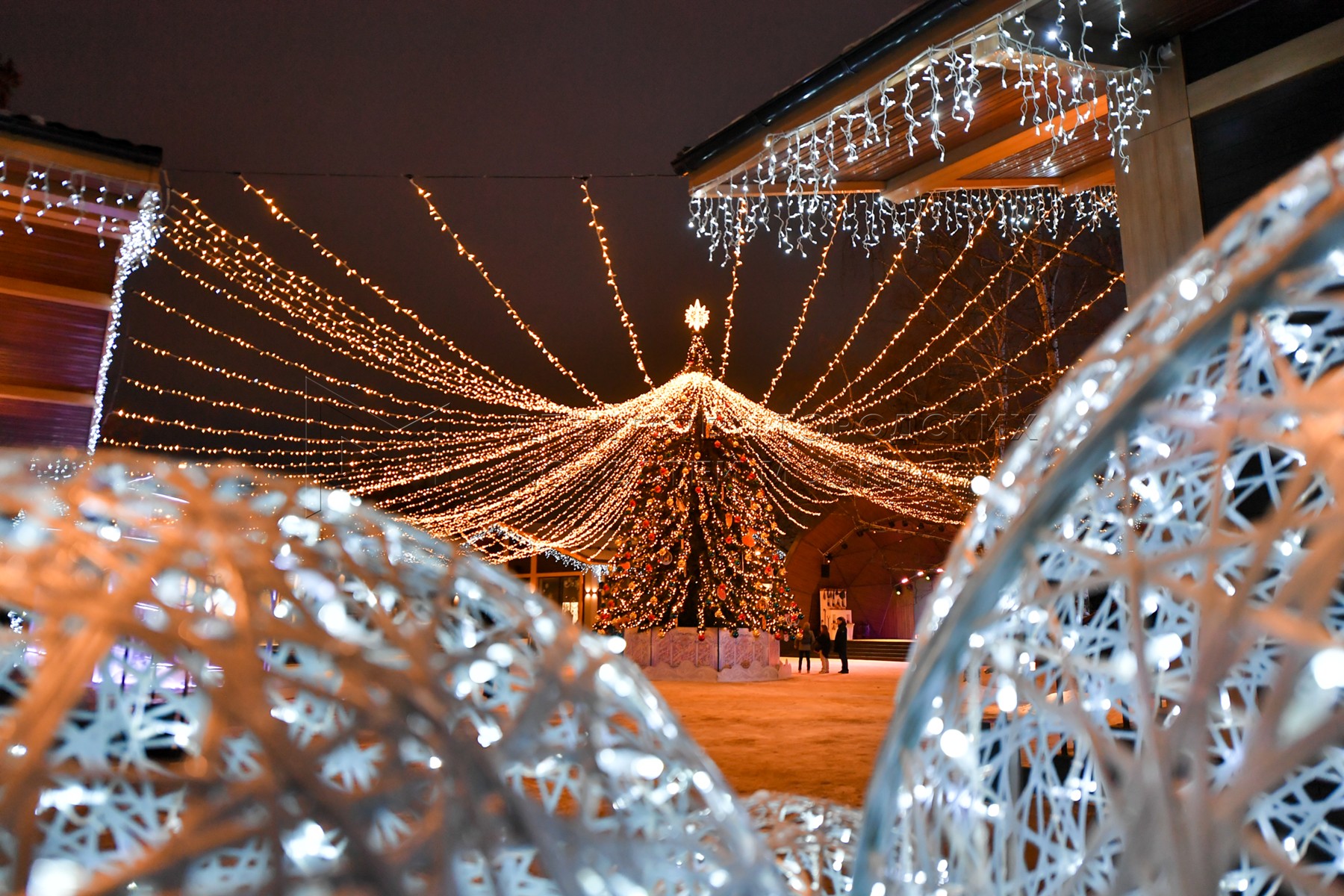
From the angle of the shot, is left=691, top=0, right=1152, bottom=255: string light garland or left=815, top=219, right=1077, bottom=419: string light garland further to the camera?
left=815, top=219, right=1077, bottom=419: string light garland

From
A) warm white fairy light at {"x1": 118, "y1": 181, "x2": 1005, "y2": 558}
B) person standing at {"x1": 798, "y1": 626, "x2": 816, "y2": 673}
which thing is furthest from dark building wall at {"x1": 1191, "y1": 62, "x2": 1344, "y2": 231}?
person standing at {"x1": 798, "y1": 626, "x2": 816, "y2": 673}

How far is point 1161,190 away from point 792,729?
225 inches

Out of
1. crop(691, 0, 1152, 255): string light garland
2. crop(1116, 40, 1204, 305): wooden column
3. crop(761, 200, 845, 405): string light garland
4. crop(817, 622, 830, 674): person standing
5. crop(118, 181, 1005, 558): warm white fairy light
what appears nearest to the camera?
crop(691, 0, 1152, 255): string light garland

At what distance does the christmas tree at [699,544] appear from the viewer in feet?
53.0

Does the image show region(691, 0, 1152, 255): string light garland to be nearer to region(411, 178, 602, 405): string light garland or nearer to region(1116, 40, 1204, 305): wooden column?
region(1116, 40, 1204, 305): wooden column

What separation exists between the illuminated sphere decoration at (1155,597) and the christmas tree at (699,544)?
14.0 m

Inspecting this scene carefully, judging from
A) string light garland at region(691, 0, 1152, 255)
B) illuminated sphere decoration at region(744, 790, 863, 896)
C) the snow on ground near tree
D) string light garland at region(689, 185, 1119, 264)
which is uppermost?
string light garland at region(689, 185, 1119, 264)

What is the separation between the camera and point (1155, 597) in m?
2.05

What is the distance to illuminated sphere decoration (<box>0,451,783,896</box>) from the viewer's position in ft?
3.59

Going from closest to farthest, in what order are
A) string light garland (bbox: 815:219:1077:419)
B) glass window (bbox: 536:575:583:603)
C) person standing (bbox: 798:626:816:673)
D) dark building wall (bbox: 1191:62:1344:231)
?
dark building wall (bbox: 1191:62:1344:231)
string light garland (bbox: 815:219:1077:419)
person standing (bbox: 798:626:816:673)
glass window (bbox: 536:575:583:603)

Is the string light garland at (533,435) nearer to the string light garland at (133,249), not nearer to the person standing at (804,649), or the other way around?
the string light garland at (133,249)

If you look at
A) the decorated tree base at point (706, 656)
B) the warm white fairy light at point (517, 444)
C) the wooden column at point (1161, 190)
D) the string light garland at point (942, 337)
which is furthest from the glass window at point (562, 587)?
the wooden column at point (1161, 190)

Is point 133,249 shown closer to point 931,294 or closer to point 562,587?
point 931,294

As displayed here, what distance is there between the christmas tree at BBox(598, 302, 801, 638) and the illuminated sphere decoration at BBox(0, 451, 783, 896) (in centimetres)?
1422
